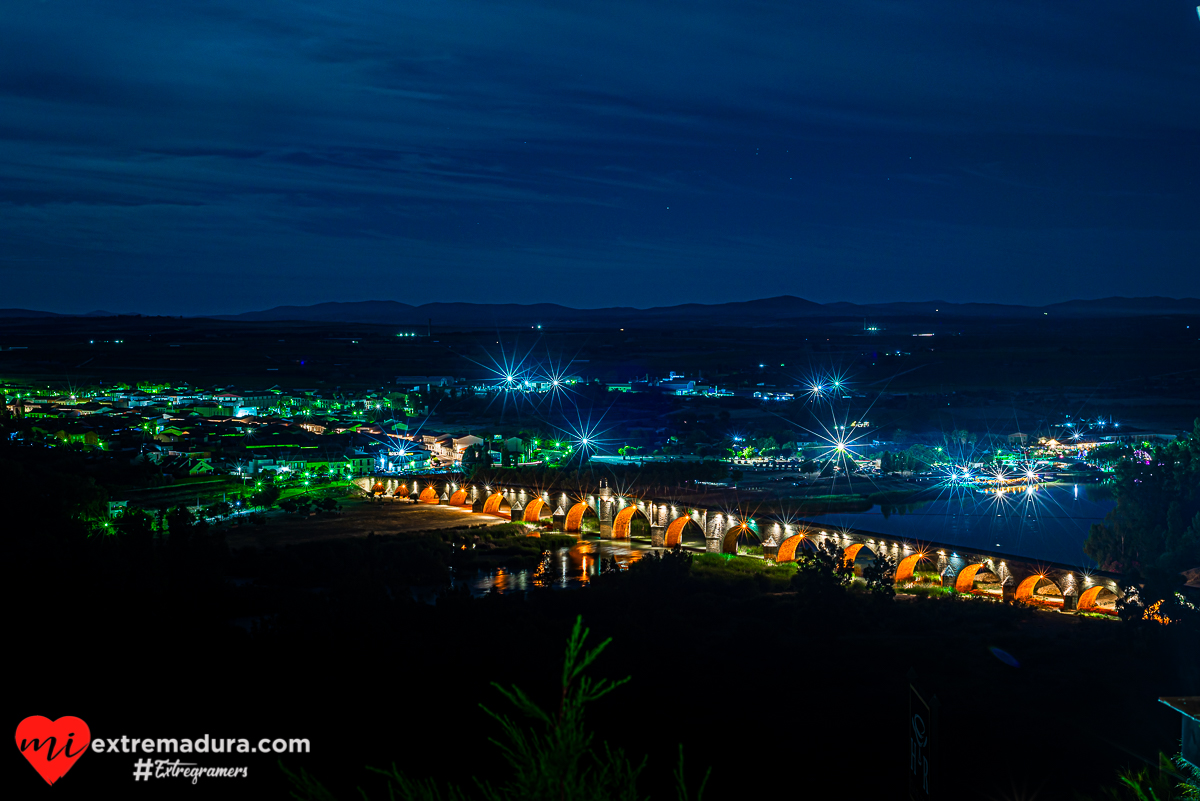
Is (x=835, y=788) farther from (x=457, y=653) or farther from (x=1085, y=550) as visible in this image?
(x=1085, y=550)

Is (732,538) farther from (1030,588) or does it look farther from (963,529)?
(963,529)

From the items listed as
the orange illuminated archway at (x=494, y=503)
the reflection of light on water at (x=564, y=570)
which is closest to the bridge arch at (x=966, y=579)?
the reflection of light on water at (x=564, y=570)

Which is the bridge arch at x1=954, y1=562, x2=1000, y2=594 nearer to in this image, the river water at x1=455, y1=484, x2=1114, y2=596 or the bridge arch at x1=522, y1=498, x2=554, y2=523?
the river water at x1=455, y1=484, x2=1114, y2=596

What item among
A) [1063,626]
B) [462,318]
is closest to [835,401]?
[1063,626]

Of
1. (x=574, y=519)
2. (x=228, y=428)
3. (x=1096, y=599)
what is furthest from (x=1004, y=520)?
(x=228, y=428)

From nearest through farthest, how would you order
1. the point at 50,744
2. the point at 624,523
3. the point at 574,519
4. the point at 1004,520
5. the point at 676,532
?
the point at 50,744, the point at 676,532, the point at 624,523, the point at 574,519, the point at 1004,520
